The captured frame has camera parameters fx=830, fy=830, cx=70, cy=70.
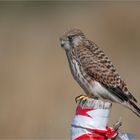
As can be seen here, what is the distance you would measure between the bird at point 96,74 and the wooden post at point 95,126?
4.44ft

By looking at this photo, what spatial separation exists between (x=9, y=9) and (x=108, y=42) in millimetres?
2839

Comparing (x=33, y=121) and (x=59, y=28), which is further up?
(x=59, y=28)

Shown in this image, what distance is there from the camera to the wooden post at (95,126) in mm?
5840

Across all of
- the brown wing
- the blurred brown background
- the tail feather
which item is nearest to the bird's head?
the brown wing

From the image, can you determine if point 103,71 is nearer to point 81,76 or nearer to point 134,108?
point 81,76

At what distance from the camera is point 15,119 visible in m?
10.2

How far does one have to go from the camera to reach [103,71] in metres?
7.53

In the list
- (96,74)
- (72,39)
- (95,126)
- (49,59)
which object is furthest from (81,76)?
(49,59)

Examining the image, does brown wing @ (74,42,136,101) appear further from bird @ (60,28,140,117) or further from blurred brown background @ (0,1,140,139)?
blurred brown background @ (0,1,140,139)

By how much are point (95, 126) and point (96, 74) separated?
5.85 ft

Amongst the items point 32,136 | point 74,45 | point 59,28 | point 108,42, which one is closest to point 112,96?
point 74,45

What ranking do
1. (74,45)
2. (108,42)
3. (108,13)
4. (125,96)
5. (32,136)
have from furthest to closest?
(108,13) → (108,42) → (32,136) → (74,45) → (125,96)

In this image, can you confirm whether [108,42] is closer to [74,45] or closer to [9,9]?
[9,9]

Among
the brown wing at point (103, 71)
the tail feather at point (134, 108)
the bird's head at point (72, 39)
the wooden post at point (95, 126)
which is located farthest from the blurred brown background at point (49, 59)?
the wooden post at point (95, 126)
